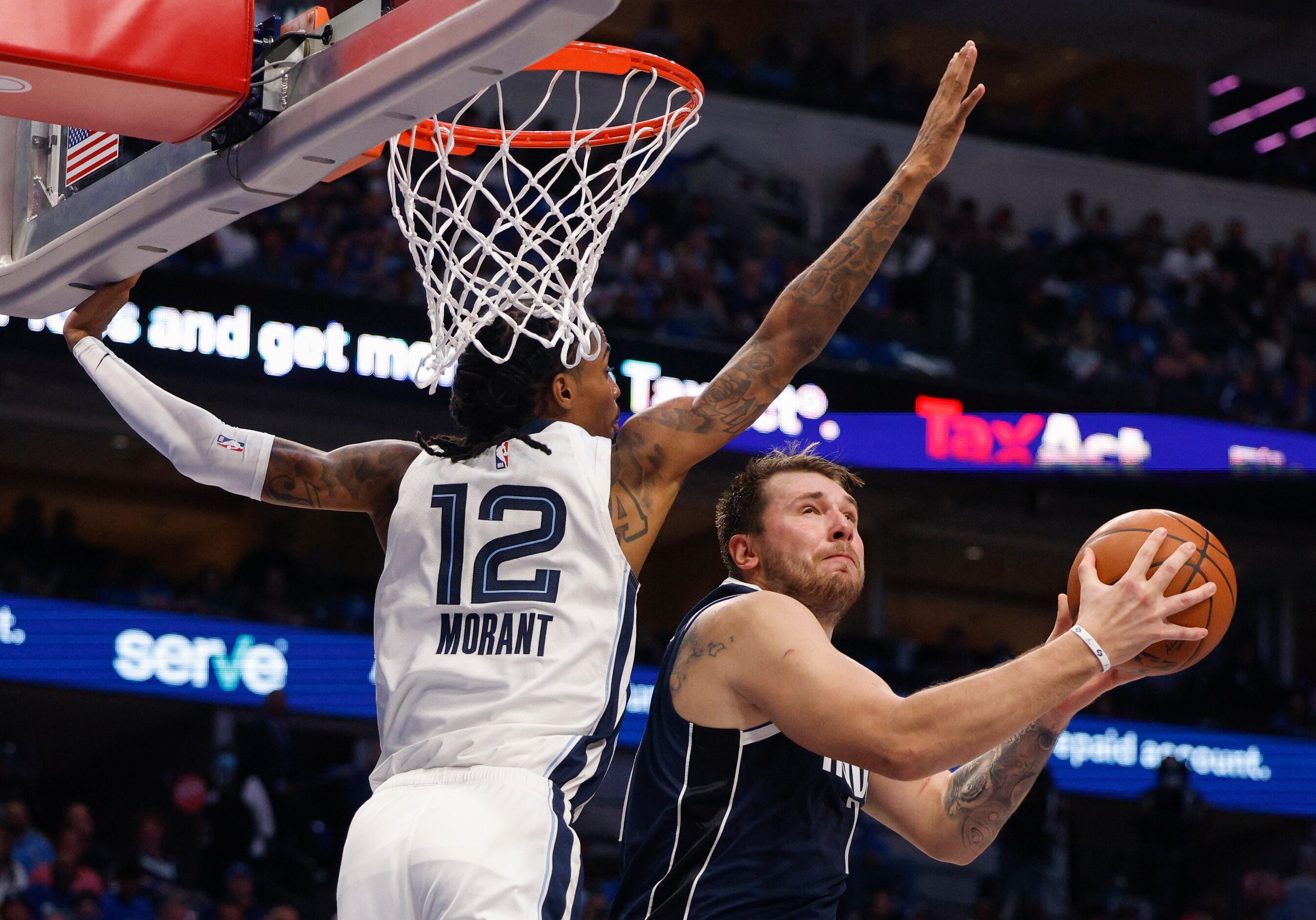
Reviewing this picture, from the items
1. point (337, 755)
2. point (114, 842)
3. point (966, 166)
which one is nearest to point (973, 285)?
point (966, 166)

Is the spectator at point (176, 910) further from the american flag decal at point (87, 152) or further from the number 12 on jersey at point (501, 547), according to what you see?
the number 12 on jersey at point (501, 547)

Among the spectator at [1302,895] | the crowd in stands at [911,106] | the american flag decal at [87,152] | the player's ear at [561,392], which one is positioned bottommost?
the spectator at [1302,895]

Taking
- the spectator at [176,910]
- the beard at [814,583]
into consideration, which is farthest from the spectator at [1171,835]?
the beard at [814,583]

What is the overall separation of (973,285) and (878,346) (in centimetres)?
228

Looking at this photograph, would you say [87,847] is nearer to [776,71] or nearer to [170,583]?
[170,583]

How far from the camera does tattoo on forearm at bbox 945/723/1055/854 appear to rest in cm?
346

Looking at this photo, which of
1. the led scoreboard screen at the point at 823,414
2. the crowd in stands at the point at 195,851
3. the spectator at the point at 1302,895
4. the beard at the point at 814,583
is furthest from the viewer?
the spectator at the point at 1302,895

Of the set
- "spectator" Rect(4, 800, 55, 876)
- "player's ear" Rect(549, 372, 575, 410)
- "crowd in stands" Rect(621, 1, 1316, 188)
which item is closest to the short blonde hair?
"player's ear" Rect(549, 372, 575, 410)

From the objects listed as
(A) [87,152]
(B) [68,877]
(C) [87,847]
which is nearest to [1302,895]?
(C) [87,847]

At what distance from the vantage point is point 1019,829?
12742 mm

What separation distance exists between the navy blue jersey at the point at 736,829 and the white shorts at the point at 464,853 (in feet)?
0.84

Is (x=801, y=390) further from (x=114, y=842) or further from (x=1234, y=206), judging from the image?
(x=1234, y=206)

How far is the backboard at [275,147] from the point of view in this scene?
2727 mm

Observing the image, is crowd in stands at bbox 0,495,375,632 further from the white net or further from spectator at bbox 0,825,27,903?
the white net
